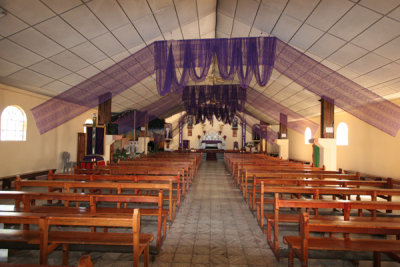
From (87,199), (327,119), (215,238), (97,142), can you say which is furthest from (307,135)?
(87,199)

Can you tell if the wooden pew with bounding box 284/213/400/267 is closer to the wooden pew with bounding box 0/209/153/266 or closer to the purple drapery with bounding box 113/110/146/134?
the wooden pew with bounding box 0/209/153/266

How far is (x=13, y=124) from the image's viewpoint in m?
7.70

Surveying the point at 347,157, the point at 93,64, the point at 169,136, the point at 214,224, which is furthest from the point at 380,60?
the point at 169,136

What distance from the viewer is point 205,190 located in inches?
275

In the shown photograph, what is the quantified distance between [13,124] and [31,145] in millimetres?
993

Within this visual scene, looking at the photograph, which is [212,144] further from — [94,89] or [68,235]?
[68,235]

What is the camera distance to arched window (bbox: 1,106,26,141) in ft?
24.1

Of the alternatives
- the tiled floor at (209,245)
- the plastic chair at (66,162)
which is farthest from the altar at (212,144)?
the tiled floor at (209,245)

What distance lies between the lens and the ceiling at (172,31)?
4742 millimetres

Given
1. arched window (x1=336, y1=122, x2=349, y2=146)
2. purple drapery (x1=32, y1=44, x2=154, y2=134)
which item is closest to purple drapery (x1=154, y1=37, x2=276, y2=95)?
purple drapery (x1=32, y1=44, x2=154, y2=134)

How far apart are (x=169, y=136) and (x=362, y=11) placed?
17535mm

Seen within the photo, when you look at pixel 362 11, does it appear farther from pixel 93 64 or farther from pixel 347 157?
pixel 347 157

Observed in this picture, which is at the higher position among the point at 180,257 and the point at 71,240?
the point at 71,240

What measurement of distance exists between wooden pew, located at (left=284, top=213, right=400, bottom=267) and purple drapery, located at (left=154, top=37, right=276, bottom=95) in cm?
494
